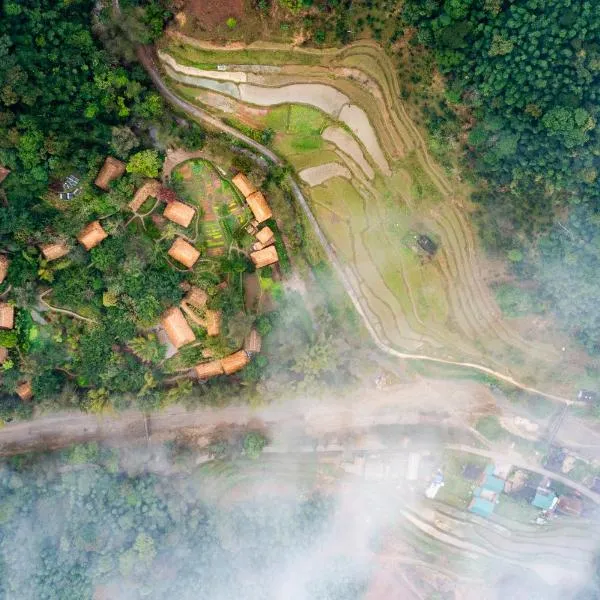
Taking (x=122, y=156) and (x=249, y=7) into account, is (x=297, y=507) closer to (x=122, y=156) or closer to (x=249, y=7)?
(x=122, y=156)

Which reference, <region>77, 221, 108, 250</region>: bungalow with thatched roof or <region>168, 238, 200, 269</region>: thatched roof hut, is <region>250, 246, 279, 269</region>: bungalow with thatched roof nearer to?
<region>168, 238, 200, 269</region>: thatched roof hut

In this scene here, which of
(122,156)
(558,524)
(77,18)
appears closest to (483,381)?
(558,524)

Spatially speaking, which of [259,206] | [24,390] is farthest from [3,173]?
[259,206]

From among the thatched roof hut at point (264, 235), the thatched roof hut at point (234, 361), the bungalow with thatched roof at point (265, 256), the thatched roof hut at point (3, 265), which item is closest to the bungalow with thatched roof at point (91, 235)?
the thatched roof hut at point (3, 265)

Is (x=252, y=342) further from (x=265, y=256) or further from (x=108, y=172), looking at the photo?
(x=108, y=172)

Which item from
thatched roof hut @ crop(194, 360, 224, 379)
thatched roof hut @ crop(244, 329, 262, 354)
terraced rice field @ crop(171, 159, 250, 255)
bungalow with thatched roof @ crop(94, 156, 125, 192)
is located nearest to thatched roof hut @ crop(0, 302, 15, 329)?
bungalow with thatched roof @ crop(94, 156, 125, 192)

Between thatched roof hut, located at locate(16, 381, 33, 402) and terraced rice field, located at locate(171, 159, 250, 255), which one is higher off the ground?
terraced rice field, located at locate(171, 159, 250, 255)

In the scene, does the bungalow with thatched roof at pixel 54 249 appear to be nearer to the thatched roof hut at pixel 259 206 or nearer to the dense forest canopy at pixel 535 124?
the thatched roof hut at pixel 259 206
